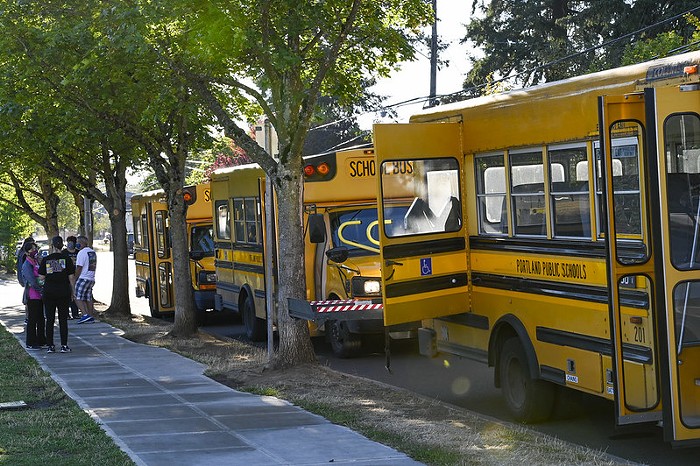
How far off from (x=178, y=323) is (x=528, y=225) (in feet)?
36.0

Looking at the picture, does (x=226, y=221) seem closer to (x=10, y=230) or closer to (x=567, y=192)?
(x=567, y=192)

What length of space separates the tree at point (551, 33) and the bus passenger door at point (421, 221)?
66.8 ft

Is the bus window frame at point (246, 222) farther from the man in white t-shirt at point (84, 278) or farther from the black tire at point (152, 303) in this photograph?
the black tire at point (152, 303)

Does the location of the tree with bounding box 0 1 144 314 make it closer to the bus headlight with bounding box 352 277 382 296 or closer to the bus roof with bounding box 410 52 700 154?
the bus headlight with bounding box 352 277 382 296

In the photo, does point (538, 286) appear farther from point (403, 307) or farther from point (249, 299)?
point (249, 299)

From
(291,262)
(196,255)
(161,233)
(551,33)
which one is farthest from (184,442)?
(551,33)

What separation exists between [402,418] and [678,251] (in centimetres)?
360

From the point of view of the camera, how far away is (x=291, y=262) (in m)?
14.7

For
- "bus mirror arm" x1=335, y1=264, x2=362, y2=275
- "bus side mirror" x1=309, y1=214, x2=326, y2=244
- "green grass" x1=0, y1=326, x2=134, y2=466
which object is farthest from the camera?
"bus mirror arm" x1=335, y1=264, x2=362, y2=275

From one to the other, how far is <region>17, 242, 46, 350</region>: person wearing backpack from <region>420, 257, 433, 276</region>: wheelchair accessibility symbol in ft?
27.7

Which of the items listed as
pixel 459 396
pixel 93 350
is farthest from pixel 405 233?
pixel 93 350

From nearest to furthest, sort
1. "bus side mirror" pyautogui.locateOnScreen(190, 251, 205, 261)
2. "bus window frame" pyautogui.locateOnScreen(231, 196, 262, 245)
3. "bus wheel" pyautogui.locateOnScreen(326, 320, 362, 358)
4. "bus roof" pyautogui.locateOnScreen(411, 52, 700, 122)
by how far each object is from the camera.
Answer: "bus roof" pyautogui.locateOnScreen(411, 52, 700, 122) < "bus wheel" pyautogui.locateOnScreen(326, 320, 362, 358) < "bus window frame" pyautogui.locateOnScreen(231, 196, 262, 245) < "bus side mirror" pyautogui.locateOnScreen(190, 251, 205, 261)

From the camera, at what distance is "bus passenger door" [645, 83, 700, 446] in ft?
25.8

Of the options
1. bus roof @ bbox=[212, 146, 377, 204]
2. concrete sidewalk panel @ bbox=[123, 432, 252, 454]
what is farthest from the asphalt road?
concrete sidewalk panel @ bbox=[123, 432, 252, 454]
